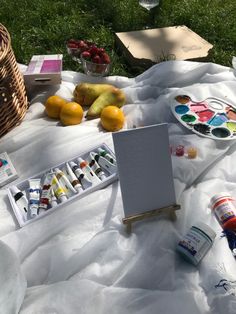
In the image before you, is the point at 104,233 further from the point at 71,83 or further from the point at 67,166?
the point at 71,83

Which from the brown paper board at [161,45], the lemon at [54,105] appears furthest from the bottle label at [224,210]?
the brown paper board at [161,45]

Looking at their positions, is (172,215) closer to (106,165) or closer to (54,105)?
(106,165)

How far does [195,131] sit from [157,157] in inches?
16.3

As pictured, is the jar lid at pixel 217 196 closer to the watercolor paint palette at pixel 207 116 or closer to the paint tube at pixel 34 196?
the watercolor paint palette at pixel 207 116

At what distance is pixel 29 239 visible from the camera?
0.98 m

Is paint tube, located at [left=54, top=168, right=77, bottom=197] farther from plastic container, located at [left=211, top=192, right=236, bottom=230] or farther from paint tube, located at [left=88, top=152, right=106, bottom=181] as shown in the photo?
plastic container, located at [left=211, top=192, right=236, bottom=230]

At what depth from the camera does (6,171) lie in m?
1.18

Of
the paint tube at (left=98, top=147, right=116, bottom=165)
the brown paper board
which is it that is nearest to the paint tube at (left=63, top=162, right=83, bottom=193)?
the paint tube at (left=98, top=147, right=116, bottom=165)

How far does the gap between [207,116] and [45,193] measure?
663mm

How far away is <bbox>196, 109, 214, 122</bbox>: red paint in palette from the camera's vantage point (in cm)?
135

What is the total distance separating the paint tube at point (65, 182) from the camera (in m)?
1.11

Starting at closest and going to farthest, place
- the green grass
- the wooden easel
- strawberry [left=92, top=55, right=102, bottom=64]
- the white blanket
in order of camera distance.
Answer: the white blanket → the wooden easel → strawberry [left=92, top=55, right=102, bottom=64] → the green grass

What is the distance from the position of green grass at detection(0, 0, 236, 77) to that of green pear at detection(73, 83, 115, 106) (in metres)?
0.34

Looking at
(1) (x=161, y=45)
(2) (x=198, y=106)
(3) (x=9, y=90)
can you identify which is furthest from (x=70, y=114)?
(1) (x=161, y=45)
